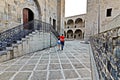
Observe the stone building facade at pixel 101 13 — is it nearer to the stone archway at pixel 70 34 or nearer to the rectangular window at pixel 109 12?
the rectangular window at pixel 109 12

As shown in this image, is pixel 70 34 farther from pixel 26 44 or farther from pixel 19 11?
pixel 26 44

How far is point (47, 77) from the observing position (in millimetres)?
3145

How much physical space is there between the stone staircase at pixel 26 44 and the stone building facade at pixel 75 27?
2738 cm

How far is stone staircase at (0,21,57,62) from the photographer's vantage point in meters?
5.49

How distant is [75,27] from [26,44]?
33746 mm

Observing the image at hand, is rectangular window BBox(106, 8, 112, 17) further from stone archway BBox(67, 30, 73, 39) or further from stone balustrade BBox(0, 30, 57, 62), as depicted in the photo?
stone archway BBox(67, 30, 73, 39)

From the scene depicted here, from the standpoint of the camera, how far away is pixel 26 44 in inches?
268

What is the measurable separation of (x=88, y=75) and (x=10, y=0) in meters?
8.07

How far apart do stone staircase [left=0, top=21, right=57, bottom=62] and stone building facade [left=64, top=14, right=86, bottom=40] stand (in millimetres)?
27378

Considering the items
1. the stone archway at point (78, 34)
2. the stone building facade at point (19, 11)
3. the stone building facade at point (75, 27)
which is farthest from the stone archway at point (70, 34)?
the stone building facade at point (19, 11)

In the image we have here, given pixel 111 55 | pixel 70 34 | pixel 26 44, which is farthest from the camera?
pixel 70 34

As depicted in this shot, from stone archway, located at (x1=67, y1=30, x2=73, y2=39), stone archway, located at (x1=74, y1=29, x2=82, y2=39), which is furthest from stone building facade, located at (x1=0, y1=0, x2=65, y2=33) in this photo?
stone archway, located at (x1=67, y1=30, x2=73, y2=39)

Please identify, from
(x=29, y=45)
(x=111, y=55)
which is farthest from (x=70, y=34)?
(x=111, y=55)

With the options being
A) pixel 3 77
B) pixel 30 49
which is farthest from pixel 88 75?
pixel 30 49
